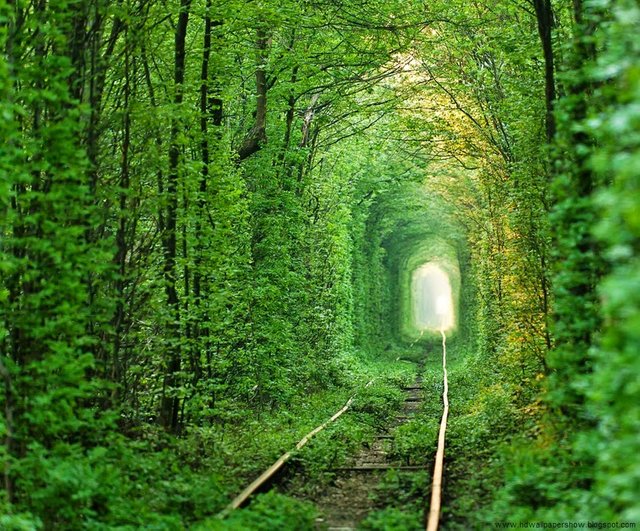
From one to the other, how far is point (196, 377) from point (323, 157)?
15.5 m

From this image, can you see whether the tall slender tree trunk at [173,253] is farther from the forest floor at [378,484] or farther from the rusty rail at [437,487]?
the rusty rail at [437,487]

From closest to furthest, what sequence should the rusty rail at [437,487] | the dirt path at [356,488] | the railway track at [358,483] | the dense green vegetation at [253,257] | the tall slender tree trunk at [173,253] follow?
the dense green vegetation at [253,257] < the rusty rail at [437,487] < the railway track at [358,483] < the dirt path at [356,488] < the tall slender tree trunk at [173,253]

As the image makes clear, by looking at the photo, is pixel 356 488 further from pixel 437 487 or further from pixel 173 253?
pixel 173 253

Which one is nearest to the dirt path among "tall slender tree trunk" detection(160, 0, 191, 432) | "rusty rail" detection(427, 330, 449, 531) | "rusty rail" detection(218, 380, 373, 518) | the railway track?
the railway track

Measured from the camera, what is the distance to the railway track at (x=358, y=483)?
312 inches

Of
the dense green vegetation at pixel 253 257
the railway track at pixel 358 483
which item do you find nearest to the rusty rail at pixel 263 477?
the railway track at pixel 358 483

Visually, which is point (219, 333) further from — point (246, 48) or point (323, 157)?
point (323, 157)

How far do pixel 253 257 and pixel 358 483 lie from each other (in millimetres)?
8671


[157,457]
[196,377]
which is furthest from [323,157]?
[157,457]

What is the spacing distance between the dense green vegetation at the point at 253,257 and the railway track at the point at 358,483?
244 millimetres

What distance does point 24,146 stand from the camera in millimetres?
7887

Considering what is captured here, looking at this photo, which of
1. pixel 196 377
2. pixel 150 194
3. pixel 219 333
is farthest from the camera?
pixel 219 333

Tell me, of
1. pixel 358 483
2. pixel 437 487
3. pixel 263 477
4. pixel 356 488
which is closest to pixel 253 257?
pixel 358 483

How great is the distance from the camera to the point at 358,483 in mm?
10000
